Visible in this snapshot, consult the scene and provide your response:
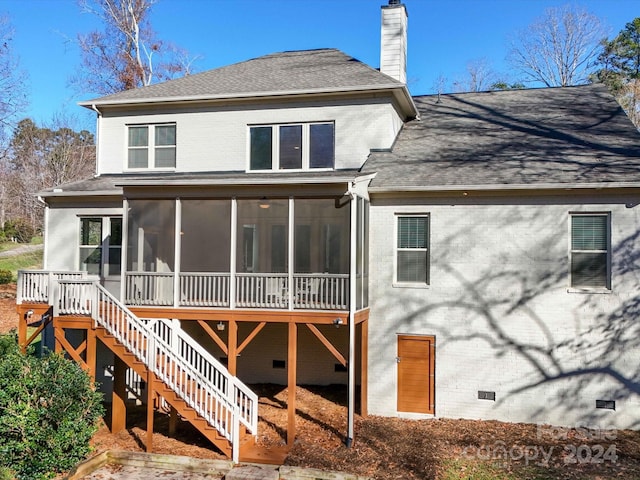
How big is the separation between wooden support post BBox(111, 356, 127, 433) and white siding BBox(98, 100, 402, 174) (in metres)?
6.10

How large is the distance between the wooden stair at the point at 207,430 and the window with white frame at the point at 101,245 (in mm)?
4051

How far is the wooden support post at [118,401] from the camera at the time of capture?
40.3ft

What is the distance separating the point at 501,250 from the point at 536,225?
962 mm

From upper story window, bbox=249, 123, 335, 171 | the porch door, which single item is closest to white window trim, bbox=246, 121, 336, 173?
upper story window, bbox=249, 123, 335, 171

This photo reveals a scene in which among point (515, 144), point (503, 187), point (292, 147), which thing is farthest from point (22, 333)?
point (515, 144)

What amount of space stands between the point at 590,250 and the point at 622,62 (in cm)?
3011

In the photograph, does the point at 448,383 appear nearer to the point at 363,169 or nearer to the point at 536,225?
the point at 536,225

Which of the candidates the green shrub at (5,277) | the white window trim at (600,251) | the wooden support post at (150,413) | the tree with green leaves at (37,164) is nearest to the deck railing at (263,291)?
the wooden support post at (150,413)

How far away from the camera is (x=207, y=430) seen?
10914 mm

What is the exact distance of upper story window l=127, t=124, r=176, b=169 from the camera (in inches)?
637

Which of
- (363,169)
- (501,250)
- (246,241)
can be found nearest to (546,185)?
(501,250)

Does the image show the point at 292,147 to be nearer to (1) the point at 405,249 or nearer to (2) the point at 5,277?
(1) the point at 405,249

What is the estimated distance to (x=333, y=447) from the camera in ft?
36.0

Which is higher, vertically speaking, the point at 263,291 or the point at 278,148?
the point at 278,148
